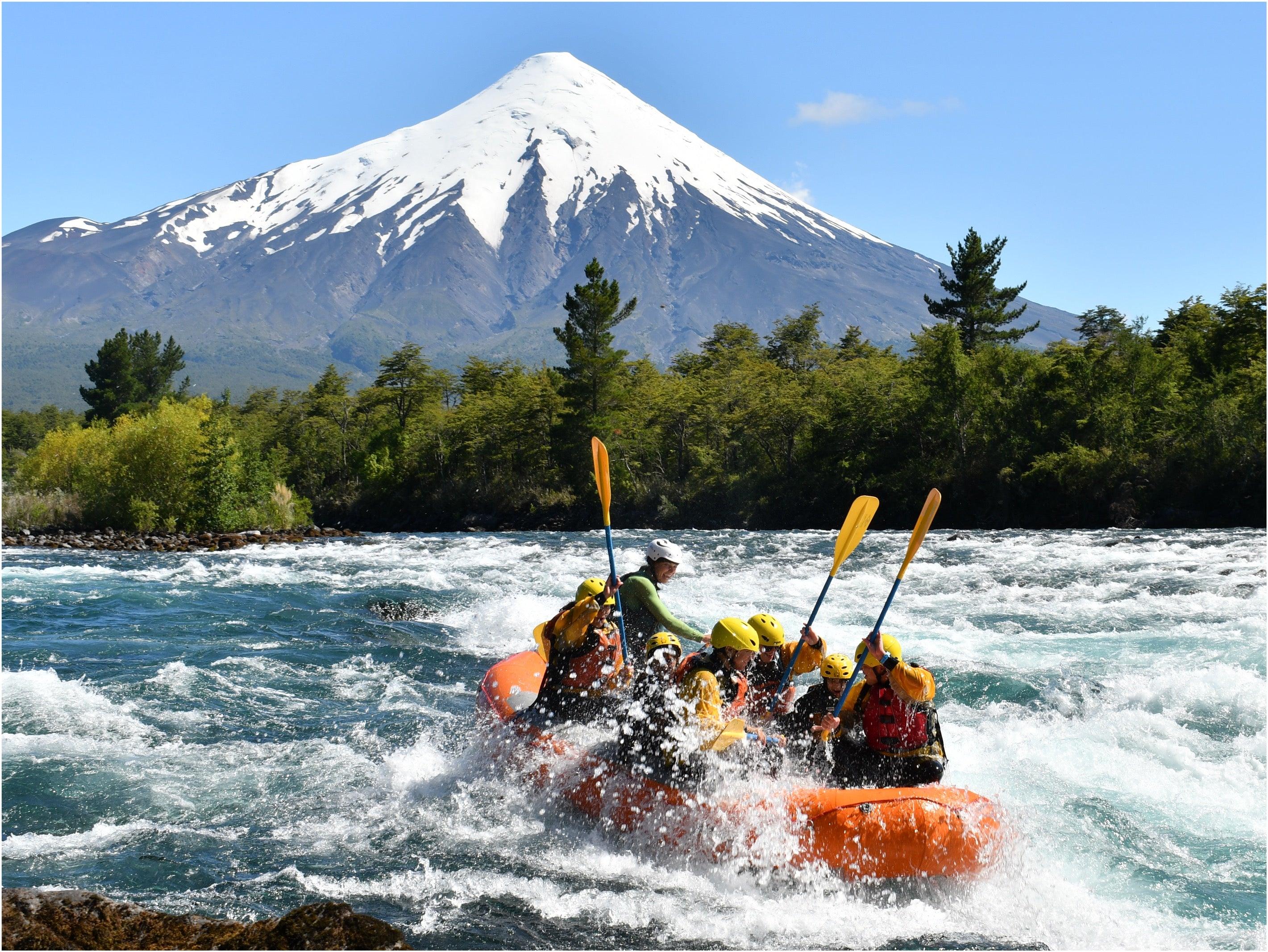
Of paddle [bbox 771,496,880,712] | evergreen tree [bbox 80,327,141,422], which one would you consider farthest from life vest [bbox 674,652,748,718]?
evergreen tree [bbox 80,327,141,422]

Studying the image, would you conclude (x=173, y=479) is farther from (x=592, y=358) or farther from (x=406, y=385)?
(x=406, y=385)

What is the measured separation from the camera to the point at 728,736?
611 cm

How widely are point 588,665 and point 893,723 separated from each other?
2263 millimetres

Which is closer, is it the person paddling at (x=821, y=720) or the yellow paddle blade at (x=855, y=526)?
the person paddling at (x=821, y=720)

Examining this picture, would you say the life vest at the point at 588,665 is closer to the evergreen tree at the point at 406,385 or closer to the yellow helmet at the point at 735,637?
the yellow helmet at the point at 735,637

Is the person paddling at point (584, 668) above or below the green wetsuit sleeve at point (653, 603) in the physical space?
below

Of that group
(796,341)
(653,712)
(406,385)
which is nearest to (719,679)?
(653,712)

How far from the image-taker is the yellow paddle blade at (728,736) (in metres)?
6.06

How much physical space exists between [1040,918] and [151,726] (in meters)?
7.29

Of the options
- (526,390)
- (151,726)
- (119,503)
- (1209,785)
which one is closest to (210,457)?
(119,503)

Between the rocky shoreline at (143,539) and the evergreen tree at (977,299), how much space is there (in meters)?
33.3

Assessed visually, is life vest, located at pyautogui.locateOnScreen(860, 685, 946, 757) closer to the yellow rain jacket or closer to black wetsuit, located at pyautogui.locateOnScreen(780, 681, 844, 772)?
black wetsuit, located at pyautogui.locateOnScreen(780, 681, 844, 772)

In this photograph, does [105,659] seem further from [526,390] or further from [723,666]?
[526,390]

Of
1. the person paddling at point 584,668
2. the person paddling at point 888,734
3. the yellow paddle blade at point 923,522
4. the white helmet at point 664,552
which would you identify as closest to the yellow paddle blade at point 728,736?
the person paddling at point 888,734
